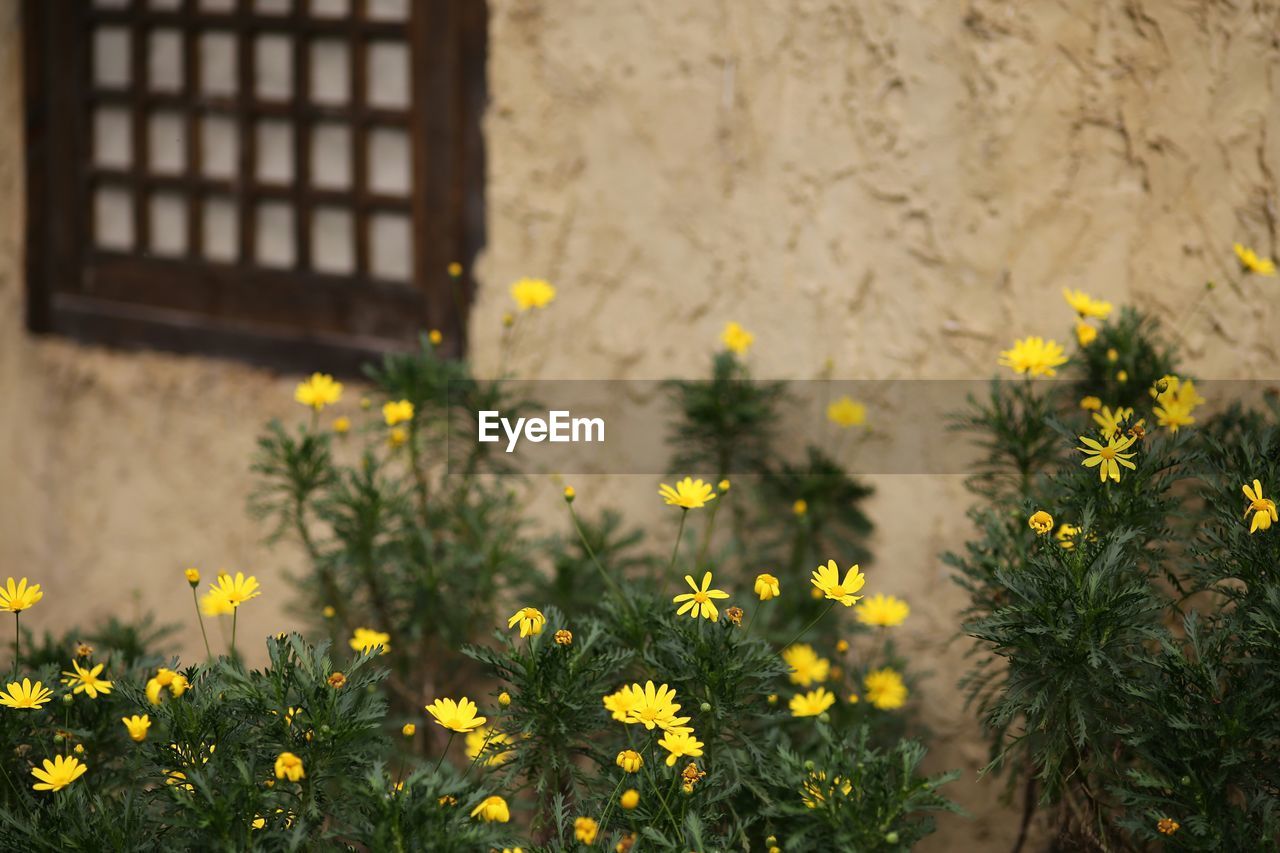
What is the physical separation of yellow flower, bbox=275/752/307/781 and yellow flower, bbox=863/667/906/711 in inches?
42.1

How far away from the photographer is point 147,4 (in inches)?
118

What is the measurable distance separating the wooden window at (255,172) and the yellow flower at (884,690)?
1.21 m

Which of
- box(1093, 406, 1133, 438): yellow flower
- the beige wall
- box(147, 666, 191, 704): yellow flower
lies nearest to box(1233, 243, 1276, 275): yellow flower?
the beige wall

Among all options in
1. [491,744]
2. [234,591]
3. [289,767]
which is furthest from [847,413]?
[289,767]

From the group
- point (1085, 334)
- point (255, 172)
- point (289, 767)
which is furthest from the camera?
point (255, 172)

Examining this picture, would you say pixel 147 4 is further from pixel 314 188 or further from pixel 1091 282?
pixel 1091 282

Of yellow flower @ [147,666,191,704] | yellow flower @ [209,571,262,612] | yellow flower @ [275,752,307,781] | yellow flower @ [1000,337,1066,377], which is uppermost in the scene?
yellow flower @ [1000,337,1066,377]

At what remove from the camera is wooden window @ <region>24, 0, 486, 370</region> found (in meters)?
2.74

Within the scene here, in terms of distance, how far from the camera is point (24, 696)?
157cm

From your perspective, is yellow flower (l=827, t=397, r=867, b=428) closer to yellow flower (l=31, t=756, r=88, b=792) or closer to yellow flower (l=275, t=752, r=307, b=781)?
yellow flower (l=275, t=752, r=307, b=781)

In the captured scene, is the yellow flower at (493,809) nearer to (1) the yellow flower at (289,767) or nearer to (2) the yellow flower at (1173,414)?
(1) the yellow flower at (289,767)

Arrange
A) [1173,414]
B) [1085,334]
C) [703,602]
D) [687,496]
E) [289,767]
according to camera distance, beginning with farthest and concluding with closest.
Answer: [1085,334], [1173,414], [687,496], [703,602], [289,767]

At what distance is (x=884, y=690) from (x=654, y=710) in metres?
0.73

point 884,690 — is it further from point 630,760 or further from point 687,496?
point 630,760
